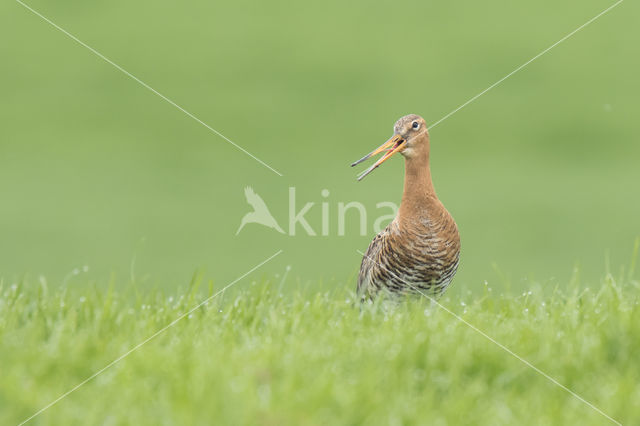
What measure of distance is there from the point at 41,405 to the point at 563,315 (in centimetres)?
290

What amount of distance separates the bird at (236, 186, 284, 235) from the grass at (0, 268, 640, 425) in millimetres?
4871

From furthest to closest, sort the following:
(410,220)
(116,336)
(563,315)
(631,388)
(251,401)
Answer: (410,220), (563,315), (116,336), (631,388), (251,401)

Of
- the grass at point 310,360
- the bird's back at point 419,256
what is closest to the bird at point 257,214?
the bird's back at point 419,256

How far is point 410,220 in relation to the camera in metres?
6.31

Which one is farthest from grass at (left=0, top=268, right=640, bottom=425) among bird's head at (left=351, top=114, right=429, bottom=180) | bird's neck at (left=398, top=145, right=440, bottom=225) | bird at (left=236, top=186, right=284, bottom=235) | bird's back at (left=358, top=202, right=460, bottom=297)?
bird at (left=236, top=186, right=284, bottom=235)

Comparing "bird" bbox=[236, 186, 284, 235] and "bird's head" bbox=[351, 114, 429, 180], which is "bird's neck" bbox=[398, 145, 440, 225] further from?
"bird" bbox=[236, 186, 284, 235]

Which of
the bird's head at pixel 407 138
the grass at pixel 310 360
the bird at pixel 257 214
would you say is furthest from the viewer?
the bird at pixel 257 214

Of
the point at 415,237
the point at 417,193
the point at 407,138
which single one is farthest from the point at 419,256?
the point at 407,138

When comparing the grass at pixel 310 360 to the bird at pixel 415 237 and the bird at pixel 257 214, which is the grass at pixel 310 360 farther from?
the bird at pixel 257 214

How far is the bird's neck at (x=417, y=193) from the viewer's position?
633cm

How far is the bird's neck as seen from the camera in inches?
249

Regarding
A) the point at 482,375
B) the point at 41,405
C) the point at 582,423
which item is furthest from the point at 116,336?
the point at 582,423

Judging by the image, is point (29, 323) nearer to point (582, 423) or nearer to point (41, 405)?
point (41, 405)

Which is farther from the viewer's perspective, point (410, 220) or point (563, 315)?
point (410, 220)
